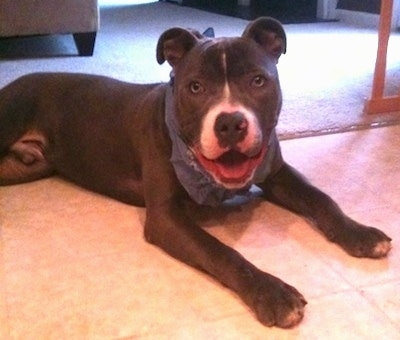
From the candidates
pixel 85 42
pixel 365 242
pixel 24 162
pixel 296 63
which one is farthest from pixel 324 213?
pixel 85 42

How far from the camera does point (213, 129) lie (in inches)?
60.4

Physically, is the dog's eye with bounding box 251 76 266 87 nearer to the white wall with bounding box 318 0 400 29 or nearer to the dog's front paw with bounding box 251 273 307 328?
the dog's front paw with bounding box 251 273 307 328

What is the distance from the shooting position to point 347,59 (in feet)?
12.4

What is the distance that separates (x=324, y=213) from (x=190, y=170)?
37 centimetres

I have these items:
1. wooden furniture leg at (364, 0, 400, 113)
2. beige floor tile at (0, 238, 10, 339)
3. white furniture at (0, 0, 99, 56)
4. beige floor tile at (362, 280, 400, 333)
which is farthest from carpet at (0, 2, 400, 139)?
beige floor tile at (0, 238, 10, 339)

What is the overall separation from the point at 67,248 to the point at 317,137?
1143 mm

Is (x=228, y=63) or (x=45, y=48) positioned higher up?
(x=228, y=63)

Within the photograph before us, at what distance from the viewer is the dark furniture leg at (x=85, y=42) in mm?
3996

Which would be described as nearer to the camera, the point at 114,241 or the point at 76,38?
the point at 114,241

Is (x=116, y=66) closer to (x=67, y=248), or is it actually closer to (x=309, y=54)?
(x=309, y=54)

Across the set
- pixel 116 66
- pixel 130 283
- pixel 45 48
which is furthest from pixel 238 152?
pixel 45 48

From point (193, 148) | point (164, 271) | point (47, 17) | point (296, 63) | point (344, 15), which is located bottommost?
point (344, 15)

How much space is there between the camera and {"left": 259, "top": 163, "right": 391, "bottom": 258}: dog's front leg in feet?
5.23

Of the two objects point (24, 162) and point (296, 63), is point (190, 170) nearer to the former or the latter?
point (24, 162)
